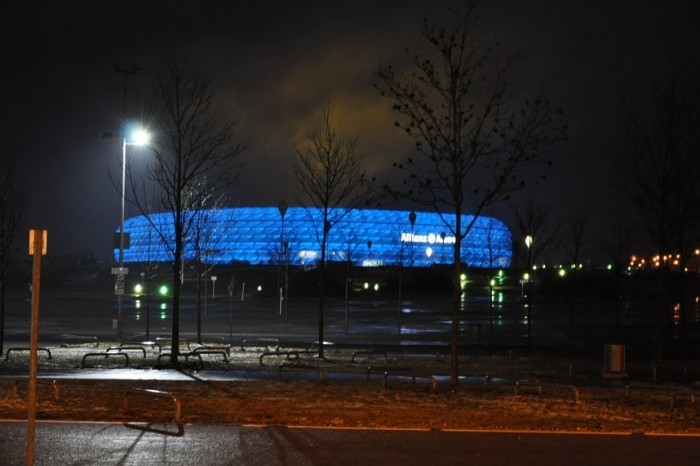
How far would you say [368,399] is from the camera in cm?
1460

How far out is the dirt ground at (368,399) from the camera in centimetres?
1230

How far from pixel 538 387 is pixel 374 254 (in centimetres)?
11281

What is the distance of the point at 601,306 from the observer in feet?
207

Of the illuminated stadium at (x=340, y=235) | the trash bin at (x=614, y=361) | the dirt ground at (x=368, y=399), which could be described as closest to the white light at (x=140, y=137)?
the dirt ground at (x=368, y=399)

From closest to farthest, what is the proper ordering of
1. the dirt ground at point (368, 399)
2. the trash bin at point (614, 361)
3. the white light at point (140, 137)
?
the dirt ground at point (368, 399)
the trash bin at point (614, 361)
the white light at point (140, 137)

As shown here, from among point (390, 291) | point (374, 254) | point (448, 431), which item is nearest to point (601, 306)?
point (390, 291)

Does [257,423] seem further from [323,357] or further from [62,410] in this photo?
[323,357]

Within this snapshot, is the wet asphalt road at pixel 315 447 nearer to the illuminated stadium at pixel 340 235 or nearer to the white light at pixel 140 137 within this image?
the white light at pixel 140 137

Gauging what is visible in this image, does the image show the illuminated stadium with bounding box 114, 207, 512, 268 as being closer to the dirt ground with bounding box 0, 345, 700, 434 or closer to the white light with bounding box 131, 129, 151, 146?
the white light with bounding box 131, 129, 151, 146

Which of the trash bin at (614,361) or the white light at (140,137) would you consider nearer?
the trash bin at (614,361)

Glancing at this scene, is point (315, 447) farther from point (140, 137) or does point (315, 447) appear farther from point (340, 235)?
point (340, 235)

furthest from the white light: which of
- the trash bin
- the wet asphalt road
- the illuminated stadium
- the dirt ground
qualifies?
the illuminated stadium

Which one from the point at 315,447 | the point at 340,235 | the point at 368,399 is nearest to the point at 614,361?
the point at 368,399

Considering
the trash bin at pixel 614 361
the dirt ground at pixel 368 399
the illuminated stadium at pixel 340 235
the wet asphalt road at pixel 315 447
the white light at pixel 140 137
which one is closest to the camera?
the wet asphalt road at pixel 315 447
